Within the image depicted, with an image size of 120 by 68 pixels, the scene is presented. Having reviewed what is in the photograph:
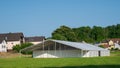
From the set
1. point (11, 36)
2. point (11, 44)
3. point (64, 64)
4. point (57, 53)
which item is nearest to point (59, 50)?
point (57, 53)

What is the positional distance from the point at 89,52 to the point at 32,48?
11.4m

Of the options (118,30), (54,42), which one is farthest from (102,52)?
(118,30)

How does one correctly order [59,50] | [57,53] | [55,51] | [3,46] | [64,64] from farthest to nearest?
[3,46], [57,53], [55,51], [59,50], [64,64]

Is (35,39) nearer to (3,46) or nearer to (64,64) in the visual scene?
(3,46)

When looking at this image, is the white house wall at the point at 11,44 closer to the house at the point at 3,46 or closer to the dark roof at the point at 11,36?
the dark roof at the point at 11,36

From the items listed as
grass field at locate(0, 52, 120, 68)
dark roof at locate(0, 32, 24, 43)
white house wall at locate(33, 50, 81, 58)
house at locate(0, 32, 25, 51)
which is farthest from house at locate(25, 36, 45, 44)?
grass field at locate(0, 52, 120, 68)

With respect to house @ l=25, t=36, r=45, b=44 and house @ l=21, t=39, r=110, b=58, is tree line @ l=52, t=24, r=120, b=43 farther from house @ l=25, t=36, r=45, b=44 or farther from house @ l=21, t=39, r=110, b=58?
house @ l=21, t=39, r=110, b=58

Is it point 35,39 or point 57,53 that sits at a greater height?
point 35,39

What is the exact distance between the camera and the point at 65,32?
352 feet

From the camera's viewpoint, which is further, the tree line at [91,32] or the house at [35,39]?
the house at [35,39]

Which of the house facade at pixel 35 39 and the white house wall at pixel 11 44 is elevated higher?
the house facade at pixel 35 39

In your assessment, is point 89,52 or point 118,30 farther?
point 118,30

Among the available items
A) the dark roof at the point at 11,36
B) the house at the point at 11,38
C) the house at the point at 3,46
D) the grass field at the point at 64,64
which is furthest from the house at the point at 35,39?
the grass field at the point at 64,64

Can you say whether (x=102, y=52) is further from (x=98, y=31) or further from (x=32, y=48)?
(x=98, y=31)
